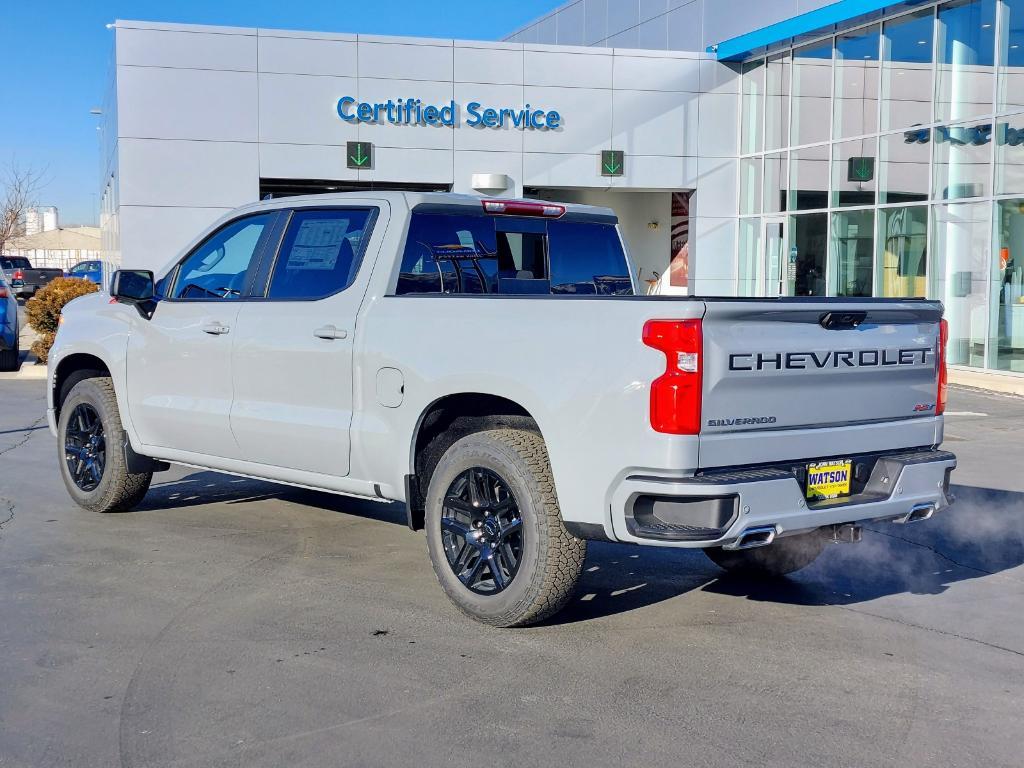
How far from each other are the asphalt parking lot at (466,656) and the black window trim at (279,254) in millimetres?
1511

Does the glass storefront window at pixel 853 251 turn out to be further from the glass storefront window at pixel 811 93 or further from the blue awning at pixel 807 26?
the blue awning at pixel 807 26

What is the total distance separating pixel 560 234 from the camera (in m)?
6.97

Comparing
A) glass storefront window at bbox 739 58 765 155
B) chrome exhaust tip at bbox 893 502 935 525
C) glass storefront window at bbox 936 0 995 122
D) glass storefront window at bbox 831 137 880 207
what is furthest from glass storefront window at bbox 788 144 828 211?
chrome exhaust tip at bbox 893 502 935 525

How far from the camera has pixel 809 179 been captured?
2441 centimetres

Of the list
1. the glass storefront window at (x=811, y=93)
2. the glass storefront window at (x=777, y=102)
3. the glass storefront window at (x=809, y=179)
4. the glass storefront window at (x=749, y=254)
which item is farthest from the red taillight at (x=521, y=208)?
the glass storefront window at (x=749, y=254)

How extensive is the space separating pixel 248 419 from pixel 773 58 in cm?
2202

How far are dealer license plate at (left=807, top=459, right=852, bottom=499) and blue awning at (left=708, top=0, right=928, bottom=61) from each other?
17.4m

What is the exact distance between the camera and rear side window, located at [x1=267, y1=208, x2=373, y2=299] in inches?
248

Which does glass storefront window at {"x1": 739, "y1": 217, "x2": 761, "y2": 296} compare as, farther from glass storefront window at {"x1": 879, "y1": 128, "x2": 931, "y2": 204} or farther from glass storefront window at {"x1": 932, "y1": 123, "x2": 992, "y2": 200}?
glass storefront window at {"x1": 932, "y1": 123, "x2": 992, "y2": 200}

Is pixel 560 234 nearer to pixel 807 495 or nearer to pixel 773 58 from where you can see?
pixel 807 495

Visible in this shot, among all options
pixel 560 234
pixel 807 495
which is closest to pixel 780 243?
pixel 560 234

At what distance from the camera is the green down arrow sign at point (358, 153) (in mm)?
25156

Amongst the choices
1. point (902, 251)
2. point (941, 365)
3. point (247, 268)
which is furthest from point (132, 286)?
point (902, 251)

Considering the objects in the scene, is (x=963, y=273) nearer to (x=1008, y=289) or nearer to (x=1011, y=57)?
(x=1008, y=289)
